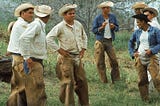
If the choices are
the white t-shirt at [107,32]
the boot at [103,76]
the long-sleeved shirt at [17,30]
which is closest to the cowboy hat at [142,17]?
the long-sleeved shirt at [17,30]

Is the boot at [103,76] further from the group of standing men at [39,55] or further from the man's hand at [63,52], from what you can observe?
the man's hand at [63,52]

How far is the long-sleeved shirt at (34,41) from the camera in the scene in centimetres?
709

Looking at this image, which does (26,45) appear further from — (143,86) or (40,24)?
(143,86)

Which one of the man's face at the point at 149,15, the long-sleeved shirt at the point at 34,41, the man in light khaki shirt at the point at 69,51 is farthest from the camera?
the man's face at the point at 149,15

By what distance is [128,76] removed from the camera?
40.0 feet

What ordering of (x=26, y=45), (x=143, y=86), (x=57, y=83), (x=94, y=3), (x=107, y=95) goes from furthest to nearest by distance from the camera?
(x=94, y=3), (x=57, y=83), (x=107, y=95), (x=143, y=86), (x=26, y=45)

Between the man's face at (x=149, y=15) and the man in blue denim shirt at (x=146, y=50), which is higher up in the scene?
the man's face at (x=149, y=15)

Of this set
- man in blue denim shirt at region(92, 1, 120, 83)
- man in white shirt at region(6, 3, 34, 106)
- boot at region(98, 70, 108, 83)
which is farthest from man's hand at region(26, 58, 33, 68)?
boot at region(98, 70, 108, 83)

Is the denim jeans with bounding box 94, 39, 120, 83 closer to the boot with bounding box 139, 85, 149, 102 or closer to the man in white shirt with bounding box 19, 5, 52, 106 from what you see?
the boot with bounding box 139, 85, 149, 102

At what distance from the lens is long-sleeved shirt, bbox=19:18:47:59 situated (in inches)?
279

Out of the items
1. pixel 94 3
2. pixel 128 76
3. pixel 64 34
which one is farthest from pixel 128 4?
pixel 64 34

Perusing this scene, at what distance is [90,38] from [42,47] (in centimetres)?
1250

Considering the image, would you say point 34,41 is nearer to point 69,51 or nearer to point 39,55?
point 39,55

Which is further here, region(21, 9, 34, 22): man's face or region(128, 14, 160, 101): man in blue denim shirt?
→ region(128, 14, 160, 101): man in blue denim shirt
